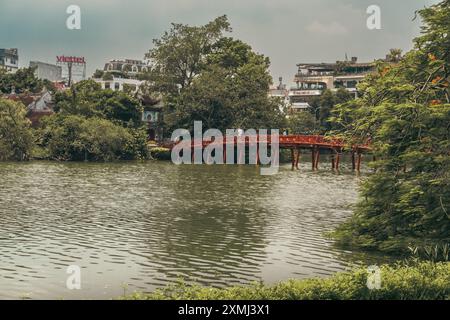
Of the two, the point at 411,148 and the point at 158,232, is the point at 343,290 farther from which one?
the point at 158,232

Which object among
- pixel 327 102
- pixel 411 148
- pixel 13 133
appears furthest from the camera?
pixel 327 102

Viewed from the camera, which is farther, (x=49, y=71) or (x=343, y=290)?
(x=49, y=71)

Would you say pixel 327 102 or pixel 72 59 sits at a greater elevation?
pixel 72 59

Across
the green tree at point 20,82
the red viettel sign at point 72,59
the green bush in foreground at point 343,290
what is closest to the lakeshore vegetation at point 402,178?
the green bush in foreground at point 343,290

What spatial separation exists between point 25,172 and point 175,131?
34163 millimetres

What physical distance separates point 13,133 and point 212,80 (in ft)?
88.8

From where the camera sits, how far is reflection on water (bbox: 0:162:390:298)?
69.4 ft

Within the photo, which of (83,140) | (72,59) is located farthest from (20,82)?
(72,59)

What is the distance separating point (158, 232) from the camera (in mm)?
29172

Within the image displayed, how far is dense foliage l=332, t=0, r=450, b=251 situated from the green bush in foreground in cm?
686

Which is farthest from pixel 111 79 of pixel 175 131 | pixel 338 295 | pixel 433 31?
pixel 338 295

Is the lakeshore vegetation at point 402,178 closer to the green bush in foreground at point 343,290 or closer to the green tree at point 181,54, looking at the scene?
the green bush in foreground at point 343,290
